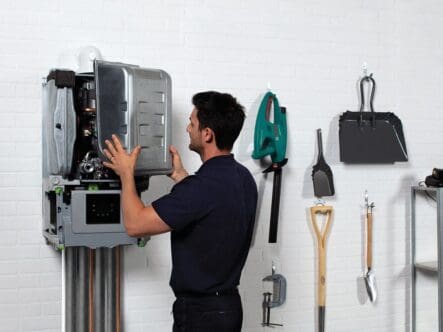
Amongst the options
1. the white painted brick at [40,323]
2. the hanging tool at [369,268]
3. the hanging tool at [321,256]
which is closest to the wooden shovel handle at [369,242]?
the hanging tool at [369,268]

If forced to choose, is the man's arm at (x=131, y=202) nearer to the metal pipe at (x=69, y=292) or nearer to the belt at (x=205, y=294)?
the belt at (x=205, y=294)

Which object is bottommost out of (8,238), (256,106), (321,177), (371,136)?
(8,238)

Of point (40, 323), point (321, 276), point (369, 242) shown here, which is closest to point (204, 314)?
point (40, 323)

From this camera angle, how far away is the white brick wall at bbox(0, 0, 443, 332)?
2.95 metres

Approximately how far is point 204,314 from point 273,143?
3.87ft

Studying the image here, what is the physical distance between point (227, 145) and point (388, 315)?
1.83 meters

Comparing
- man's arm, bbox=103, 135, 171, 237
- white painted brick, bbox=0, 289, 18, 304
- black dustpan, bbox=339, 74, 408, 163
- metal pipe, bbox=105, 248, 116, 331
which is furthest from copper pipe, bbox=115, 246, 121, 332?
black dustpan, bbox=339, 74, 408, 163

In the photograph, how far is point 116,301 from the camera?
2.94 metres

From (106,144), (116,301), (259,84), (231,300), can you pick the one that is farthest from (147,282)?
(259,84)

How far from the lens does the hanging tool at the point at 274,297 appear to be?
11.0 ft

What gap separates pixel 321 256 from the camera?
3471 millimetres

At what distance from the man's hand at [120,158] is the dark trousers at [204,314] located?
561mm

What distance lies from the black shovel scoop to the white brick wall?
0.06 m

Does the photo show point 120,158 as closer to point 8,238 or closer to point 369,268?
point 8,238
